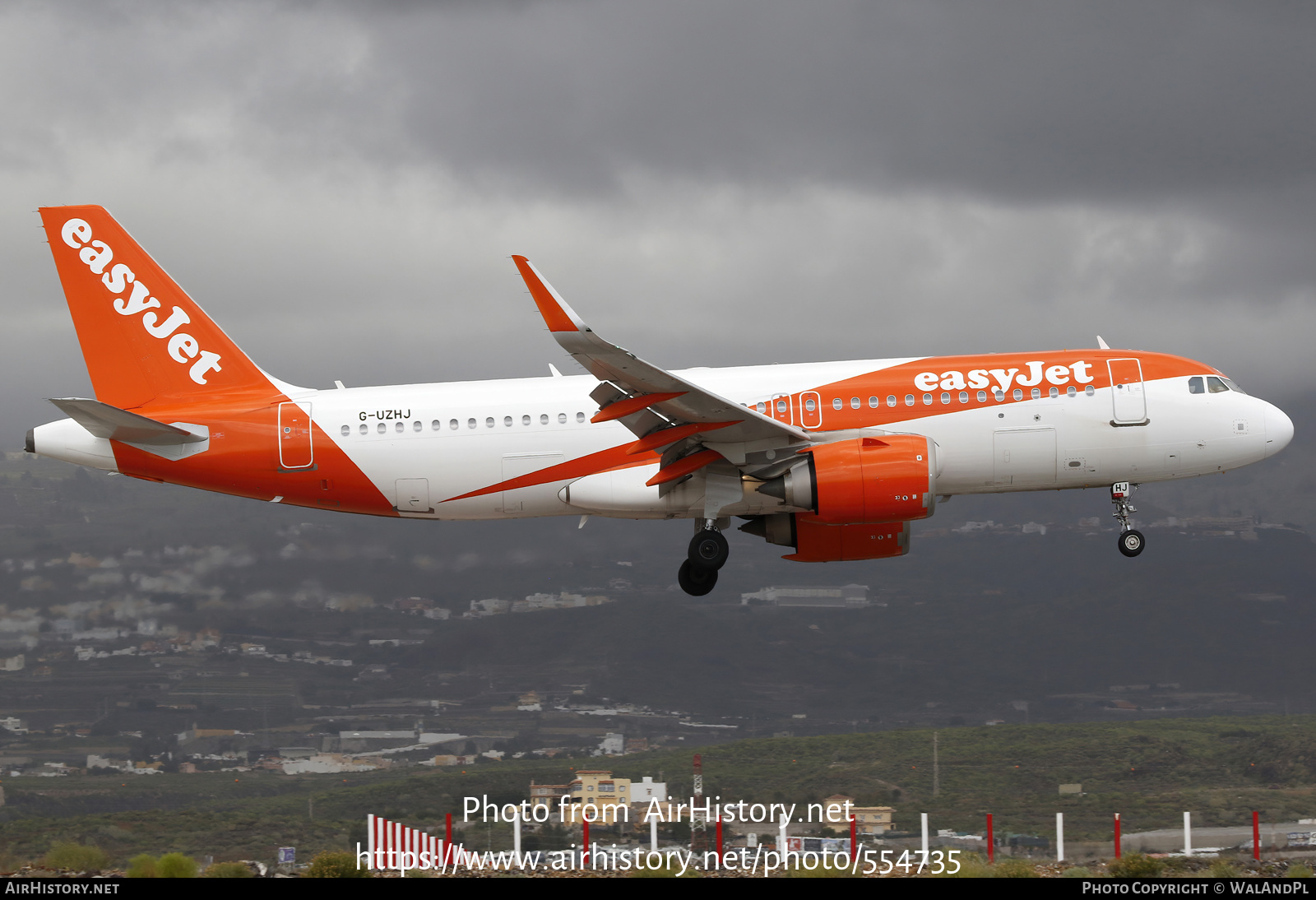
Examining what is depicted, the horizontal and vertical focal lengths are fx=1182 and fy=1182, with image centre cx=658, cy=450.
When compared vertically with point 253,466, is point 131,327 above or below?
above

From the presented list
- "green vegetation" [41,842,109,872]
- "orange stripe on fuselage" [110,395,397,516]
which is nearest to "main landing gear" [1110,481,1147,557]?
"orange stripe on fuselage" [110,395,397,516]

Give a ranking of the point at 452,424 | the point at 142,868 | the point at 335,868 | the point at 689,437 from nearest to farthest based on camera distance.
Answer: the point at 142,868
the point at 335,868
the point at 689,437
the point at 452,424

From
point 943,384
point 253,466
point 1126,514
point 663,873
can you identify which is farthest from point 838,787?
point 253,466

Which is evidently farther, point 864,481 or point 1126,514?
point 1126,514

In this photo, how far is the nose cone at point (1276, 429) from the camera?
1144 inches

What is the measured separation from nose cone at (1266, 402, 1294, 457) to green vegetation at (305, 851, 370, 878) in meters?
23.8

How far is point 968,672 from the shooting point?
179500 mm

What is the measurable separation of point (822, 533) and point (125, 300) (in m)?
18.9

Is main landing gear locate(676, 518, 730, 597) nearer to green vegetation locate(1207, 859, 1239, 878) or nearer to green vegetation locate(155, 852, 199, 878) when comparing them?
green vegetation locate(155, 852, 199, 878)

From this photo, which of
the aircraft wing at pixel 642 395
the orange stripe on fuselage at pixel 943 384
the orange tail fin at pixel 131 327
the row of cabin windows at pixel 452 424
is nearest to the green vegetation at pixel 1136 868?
the orange stripe on fuselage at pixel 943 384

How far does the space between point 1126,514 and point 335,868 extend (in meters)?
20.8

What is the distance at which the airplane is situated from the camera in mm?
27766

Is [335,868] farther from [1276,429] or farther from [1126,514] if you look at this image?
[1276,429]

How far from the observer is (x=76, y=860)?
32469 millimetres
